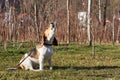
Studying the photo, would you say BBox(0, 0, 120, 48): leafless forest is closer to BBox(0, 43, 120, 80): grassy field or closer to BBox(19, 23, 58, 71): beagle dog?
BBox(0, 43, 120, 80): grassy field

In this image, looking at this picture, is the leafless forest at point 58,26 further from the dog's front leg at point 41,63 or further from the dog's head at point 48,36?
the dog's head at point 48,36

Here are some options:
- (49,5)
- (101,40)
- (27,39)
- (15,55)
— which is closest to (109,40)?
(101,40)

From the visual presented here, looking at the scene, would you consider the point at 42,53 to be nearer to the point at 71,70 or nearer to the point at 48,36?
the point at 48,36

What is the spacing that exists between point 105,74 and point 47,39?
4.47 feet

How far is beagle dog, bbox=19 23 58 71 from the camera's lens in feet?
25.3

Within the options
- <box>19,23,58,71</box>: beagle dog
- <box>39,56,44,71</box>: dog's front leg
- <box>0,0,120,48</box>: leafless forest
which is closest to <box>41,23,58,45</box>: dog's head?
<box>19,23,58,71</box>: beagle dog

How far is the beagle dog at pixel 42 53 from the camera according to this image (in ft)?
25.3

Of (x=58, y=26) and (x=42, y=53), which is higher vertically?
(x=58, y=26)

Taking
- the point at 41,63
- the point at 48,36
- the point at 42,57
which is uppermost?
the point at 48,36

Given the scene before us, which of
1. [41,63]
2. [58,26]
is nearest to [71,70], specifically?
[41,63]

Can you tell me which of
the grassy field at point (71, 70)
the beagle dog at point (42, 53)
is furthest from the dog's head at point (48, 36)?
the grassy field at point (71, 70)

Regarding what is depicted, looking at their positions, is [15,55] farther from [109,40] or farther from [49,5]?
[49,5]

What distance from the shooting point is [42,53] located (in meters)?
7.79

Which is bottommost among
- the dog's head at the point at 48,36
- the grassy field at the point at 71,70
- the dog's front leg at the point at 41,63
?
the grassy field at the point at 71,70
